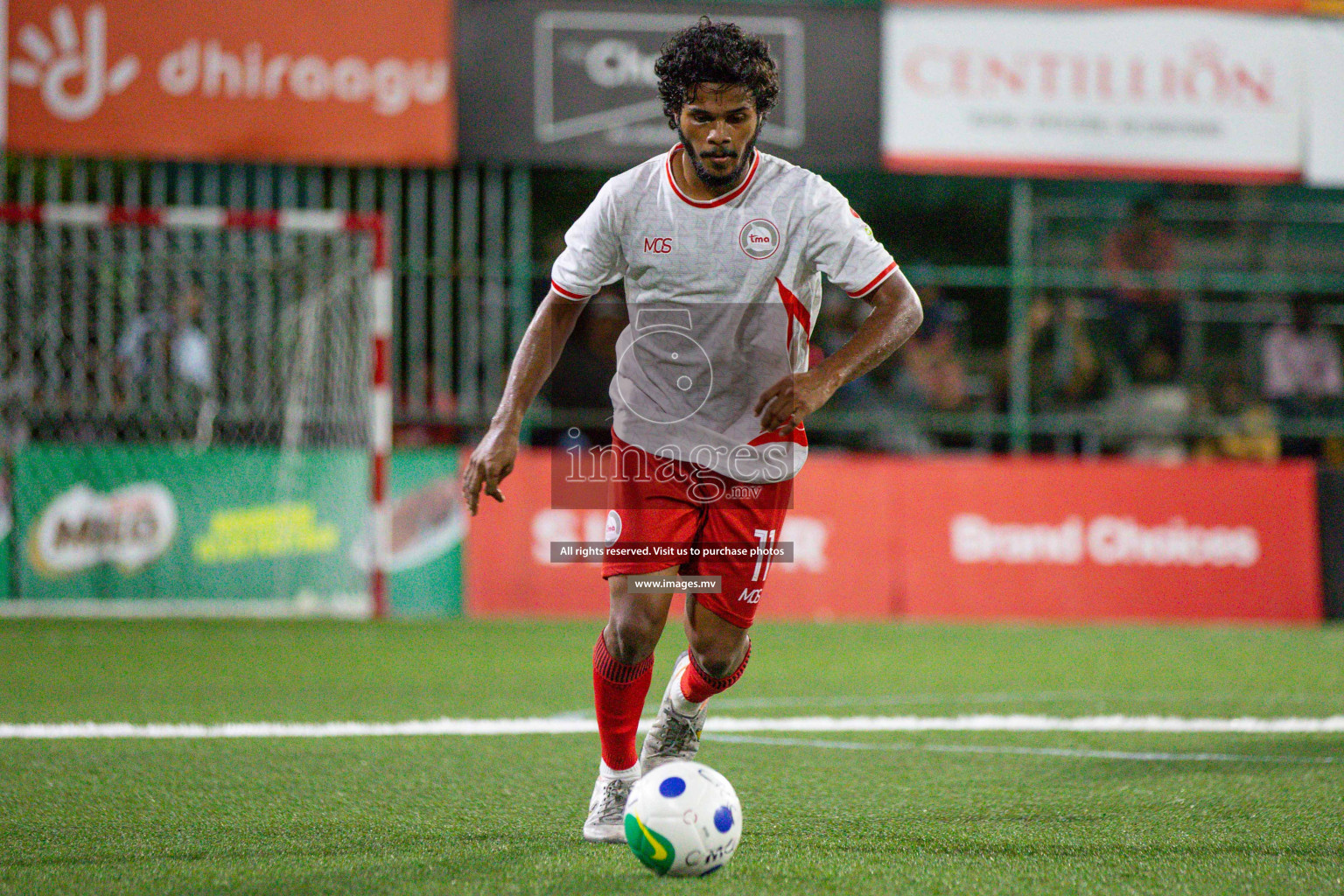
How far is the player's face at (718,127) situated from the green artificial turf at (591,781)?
1.78 m

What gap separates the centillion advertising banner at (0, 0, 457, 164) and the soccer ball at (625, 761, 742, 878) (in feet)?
31.7

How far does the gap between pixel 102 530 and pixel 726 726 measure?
252 inches

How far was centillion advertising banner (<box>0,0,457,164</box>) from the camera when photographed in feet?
39.7

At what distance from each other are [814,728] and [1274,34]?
32.6ft

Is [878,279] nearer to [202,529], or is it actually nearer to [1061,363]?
[202,529]

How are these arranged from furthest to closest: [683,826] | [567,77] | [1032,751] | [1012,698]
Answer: [567,77] → [1012,698] → [1032,751] → [683,826]

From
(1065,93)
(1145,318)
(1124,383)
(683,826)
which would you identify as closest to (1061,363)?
(1124,383)

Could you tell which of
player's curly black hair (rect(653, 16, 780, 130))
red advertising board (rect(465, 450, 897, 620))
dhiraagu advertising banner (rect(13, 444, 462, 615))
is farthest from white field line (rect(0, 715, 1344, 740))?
red advertising board (rect(465, 450, 897, 620))

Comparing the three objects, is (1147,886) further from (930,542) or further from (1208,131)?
(1208,131)

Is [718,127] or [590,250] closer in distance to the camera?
[718,127]

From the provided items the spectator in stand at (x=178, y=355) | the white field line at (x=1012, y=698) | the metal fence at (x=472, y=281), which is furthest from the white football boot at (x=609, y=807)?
the metal fence at (x=472, y=281)

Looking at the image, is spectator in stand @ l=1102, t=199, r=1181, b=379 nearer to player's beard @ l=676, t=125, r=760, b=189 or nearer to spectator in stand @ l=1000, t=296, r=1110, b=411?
spectator in stand @ l=1000, t=296, r=1110, b=411

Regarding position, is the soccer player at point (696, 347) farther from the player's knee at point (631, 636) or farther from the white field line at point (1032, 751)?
the white field line at point (1032, 751)

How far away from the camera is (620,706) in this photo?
4.32 m
